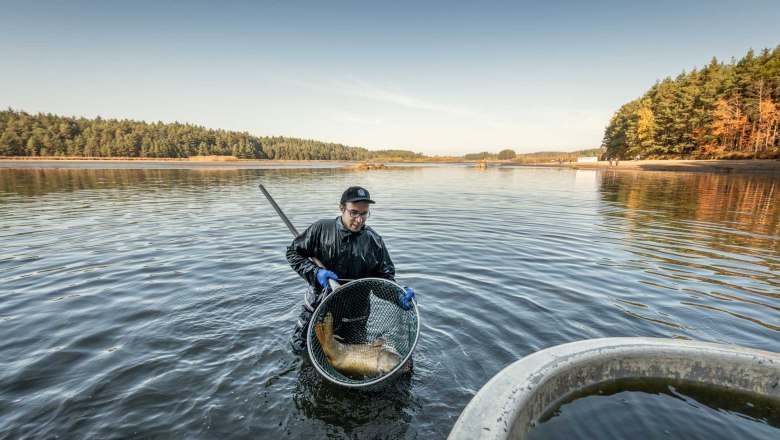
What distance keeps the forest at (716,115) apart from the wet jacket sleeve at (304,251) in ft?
214

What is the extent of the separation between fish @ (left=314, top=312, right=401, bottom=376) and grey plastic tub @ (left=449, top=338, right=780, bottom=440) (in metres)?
1.51

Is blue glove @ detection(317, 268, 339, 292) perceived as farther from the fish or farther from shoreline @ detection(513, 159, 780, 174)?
shoreline @ detection(513, 159, 780, 174)

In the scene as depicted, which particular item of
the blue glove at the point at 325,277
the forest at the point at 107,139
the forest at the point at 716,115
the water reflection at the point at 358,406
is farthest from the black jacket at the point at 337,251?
the forest at the point at 107,139

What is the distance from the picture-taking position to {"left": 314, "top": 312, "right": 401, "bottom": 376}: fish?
3.88m

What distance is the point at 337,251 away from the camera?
4.46m

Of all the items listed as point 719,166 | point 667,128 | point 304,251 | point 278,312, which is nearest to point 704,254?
point 304,251

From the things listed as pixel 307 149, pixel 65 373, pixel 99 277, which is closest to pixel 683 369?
pixel 65 373

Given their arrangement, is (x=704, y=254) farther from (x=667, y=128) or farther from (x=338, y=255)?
(x=667, y=128)

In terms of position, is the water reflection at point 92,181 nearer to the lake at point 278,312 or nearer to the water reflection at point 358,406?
the lake at point 278,312

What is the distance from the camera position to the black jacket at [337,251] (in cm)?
443

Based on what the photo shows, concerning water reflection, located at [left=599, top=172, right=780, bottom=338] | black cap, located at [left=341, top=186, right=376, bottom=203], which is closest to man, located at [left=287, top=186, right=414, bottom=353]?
black cap, located at [left=341, top=186, right=376, bottom=203]

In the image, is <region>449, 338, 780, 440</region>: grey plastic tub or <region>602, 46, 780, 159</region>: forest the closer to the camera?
<region>449, 338, 780, 440</region>: grey plastic tub

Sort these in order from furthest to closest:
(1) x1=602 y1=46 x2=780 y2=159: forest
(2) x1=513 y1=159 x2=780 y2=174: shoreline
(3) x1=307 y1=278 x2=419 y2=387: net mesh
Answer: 1. (1) x1=602 y1=46 x2=780 y2=159: forest
2. (2) x1=513 y1=159 x2=780 y2=174: shoreline
3. (3) x1=307 y1=278 x2=419 y2=387: net mesh

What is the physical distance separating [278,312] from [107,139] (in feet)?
482
